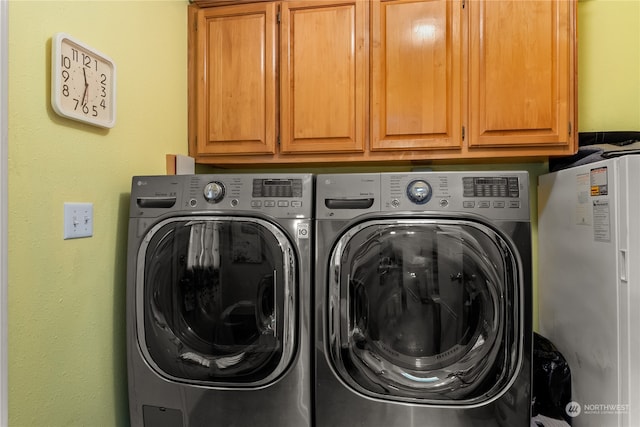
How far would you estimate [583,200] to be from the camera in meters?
1.29

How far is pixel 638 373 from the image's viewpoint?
40.9 inches

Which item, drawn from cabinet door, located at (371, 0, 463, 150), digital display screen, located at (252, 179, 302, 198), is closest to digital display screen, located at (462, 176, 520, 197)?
cabinet door, located at (371, 0, 463, 150)

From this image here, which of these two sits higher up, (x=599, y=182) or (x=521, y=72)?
(x=521, y=72)

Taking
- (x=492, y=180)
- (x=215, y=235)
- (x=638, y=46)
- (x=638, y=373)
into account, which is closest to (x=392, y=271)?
(x=492, y=180)

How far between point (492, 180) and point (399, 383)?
2.52 feet

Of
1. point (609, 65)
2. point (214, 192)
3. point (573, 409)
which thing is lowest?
point (573, 409)

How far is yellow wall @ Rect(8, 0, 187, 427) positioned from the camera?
96 cm

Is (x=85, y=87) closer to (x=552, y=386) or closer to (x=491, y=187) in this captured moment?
(x=491, y=187)

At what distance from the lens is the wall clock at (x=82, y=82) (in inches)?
41.3

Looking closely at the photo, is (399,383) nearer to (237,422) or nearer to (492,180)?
(237,422)

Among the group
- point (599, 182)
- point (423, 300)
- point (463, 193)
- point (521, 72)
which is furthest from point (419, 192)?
point (521, 72)

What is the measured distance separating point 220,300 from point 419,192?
0.83 m

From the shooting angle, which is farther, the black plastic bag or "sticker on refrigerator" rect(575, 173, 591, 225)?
the black plastic bag

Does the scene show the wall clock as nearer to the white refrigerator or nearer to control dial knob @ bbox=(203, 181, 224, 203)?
control dial knob @ bbox=(203, 181, 224, 203)
